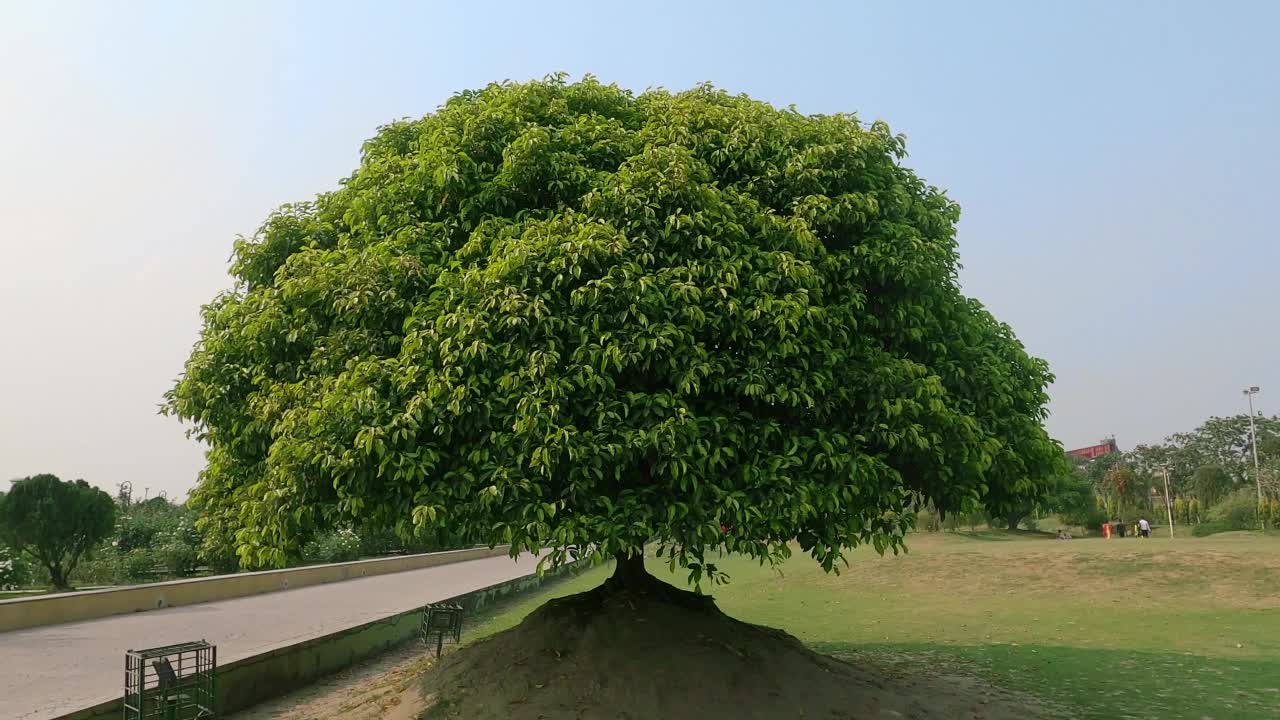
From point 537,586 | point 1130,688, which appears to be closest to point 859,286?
point 1130,688

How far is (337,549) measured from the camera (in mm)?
38188

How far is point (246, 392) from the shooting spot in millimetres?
10844

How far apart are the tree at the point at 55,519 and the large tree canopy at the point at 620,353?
21.5 metres

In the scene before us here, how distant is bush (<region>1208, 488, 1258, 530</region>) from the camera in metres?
52.3

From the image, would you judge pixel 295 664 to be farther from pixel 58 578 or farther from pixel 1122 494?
pixel 1122 494

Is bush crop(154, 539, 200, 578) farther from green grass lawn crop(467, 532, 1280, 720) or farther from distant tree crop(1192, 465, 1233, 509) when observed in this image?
distant tree crop(1192, 465, 1233, 509)

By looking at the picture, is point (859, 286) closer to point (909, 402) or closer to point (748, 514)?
point (909, 402)

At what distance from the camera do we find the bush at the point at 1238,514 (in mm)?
52309

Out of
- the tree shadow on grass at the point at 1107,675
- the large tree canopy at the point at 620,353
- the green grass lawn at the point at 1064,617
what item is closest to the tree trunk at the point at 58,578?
the green grass lawn at the point at 1064,617

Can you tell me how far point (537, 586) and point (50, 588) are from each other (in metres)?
16.6

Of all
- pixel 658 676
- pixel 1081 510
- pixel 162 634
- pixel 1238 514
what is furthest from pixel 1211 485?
pixel 162 634

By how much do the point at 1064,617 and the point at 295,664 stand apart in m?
17.6

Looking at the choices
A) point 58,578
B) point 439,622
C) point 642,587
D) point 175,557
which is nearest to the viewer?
point 642,587

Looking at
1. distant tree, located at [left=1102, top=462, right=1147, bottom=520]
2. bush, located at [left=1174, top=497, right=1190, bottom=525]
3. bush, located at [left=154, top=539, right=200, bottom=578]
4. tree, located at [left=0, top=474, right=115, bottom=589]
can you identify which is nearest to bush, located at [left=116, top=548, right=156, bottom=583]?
bush, located at [left=154, top=539, right=200, bottom=578]
